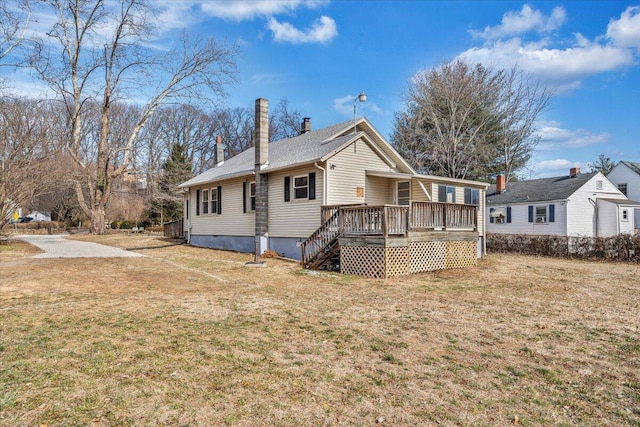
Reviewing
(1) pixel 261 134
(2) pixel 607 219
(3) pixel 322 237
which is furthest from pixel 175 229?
(2) pixel 607 219

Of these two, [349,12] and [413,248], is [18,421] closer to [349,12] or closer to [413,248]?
[413,248]

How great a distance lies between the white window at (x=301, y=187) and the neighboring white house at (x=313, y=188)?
0.13 feet

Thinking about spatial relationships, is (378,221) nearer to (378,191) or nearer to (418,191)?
(378,191)

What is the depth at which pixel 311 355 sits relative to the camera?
4.57m

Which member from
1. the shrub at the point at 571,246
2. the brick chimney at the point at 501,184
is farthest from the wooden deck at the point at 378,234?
the brick chimney at the point at 501,184

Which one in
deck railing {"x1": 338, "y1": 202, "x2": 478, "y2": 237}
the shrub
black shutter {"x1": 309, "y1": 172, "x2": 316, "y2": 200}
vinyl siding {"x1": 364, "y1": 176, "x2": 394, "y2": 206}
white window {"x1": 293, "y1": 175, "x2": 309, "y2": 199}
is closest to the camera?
deck railing {"x1": 338, "y1": 202, "x2": 478, "y2": 237}

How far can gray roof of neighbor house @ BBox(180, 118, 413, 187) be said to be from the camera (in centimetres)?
1428

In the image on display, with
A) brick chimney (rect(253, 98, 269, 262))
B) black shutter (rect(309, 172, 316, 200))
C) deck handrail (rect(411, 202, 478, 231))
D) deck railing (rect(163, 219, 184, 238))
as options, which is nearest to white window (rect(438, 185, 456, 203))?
deck handrail (rect(411, 202, 478, 231))

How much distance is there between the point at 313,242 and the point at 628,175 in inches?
1294

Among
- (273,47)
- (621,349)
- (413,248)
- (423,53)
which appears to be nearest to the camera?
(621,349)

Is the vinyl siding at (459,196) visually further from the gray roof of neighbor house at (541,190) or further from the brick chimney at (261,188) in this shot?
the gray roof of neighbor house at (541,190)

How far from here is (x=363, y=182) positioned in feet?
49.8

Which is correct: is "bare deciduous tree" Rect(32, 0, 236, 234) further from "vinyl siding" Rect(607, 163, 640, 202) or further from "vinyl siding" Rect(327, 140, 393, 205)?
"vinyl siding" Rect(607, 163, 640, 202)

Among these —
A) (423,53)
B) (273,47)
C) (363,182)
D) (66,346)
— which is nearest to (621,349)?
(66,346)
